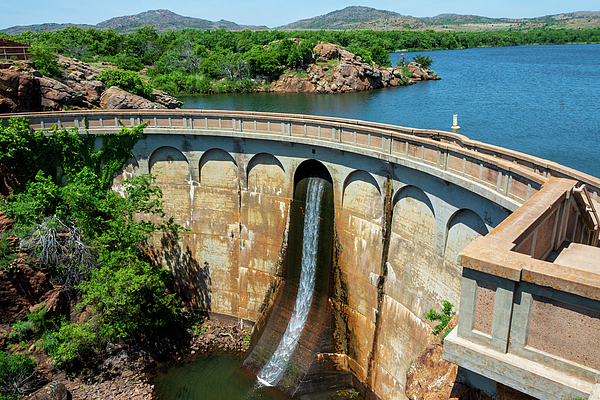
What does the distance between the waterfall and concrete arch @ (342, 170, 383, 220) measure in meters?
1.92

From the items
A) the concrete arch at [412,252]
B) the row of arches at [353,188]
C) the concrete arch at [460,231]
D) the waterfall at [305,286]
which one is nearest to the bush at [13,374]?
the waterfall at [305,286]

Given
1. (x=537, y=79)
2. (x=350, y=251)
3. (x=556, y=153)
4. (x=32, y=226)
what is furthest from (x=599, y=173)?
(x=537, y=79)

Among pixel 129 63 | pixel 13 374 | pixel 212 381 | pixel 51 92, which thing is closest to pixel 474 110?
pixel 51 92

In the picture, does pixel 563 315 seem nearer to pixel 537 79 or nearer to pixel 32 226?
pixel 32 226

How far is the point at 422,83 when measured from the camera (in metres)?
98.9

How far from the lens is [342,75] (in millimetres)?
93688

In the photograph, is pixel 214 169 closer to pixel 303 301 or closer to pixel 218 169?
pixel 218 169

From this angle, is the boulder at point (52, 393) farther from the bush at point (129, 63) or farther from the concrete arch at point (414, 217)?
the bush at point (129, 63)

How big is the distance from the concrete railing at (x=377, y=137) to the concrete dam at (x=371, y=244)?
0.23 feet

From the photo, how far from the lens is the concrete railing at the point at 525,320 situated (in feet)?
25.7

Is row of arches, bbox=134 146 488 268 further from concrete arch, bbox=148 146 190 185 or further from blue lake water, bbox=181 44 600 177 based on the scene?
blue lake water, bbox=181 44 600 177

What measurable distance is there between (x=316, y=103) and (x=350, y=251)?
184 feet

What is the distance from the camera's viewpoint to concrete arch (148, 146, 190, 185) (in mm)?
28578

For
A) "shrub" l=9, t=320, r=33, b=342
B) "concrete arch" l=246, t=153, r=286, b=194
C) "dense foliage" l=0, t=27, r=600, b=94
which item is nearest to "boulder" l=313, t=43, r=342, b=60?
"dense foliage" l=0, t=27, r=600, b=94
